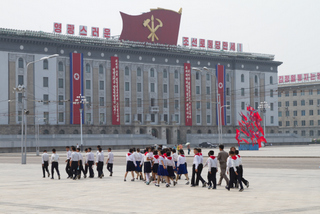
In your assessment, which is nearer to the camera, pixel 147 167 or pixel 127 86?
pixel 147 167

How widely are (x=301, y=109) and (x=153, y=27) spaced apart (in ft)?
224

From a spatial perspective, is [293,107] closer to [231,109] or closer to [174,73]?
[231,109]

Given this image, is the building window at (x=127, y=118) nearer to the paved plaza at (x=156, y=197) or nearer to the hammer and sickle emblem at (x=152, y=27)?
the hammer and sickle emblem at (x=152, y=27)

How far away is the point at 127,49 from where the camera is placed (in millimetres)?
97000

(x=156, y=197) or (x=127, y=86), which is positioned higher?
(x=127, y=86)

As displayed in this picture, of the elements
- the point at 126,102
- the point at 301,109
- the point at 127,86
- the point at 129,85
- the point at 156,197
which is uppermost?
the point at 129,85

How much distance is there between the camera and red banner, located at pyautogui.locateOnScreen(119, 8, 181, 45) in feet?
312

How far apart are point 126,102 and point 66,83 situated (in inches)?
490

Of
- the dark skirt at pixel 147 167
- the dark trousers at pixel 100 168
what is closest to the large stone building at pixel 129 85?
the dark trousers at pixel 100 168

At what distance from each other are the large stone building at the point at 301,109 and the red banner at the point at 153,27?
2124 inches

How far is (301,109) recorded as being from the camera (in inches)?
5866

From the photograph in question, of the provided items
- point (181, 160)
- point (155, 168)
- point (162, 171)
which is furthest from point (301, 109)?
point (162, 171)

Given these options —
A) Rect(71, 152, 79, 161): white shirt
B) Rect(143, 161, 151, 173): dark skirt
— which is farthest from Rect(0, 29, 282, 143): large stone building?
Rect(143, 161, 151, 173): dark skirt

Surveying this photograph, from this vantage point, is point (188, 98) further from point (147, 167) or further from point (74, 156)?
point (147, 167)
